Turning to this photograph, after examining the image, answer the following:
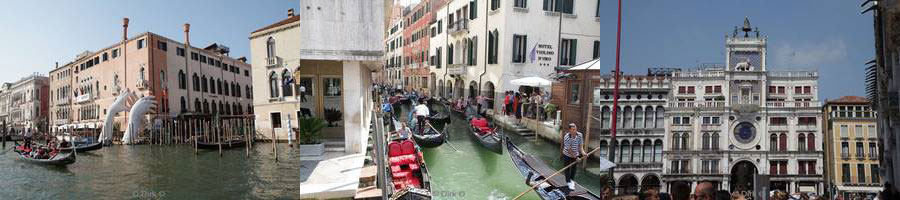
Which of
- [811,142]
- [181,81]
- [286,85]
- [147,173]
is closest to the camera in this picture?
[286,85]

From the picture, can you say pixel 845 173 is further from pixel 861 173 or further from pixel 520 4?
pixel 520 4

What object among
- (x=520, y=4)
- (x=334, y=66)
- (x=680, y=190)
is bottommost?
(x=680, y=190)

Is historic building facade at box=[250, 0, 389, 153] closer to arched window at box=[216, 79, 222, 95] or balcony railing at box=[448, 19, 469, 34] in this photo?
balcony railing at box=[448, 19, 469, 34]

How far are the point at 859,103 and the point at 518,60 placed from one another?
2.01 meters

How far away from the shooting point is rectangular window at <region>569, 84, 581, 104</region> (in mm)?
2514

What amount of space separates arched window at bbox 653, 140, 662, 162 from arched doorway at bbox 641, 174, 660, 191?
4.5 inches

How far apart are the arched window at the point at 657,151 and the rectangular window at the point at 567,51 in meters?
0.85

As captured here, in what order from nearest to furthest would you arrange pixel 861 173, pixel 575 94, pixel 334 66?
1. pixel 334 66
2. pixel 575 94
3. pixel 861 173

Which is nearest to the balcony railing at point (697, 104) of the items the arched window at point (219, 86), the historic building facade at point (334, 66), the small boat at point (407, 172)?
the small boat at point (407, 172)

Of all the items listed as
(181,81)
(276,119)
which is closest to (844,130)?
(276,119)

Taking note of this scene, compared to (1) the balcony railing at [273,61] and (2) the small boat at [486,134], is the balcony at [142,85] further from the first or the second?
(2) the small boat at [486,134]

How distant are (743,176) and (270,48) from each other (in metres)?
3.10

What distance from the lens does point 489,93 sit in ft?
8.79

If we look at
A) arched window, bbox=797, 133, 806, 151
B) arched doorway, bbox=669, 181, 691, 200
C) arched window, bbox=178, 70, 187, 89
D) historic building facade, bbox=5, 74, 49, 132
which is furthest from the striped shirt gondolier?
historic building facade, bbox=5, 74, 49, 132
